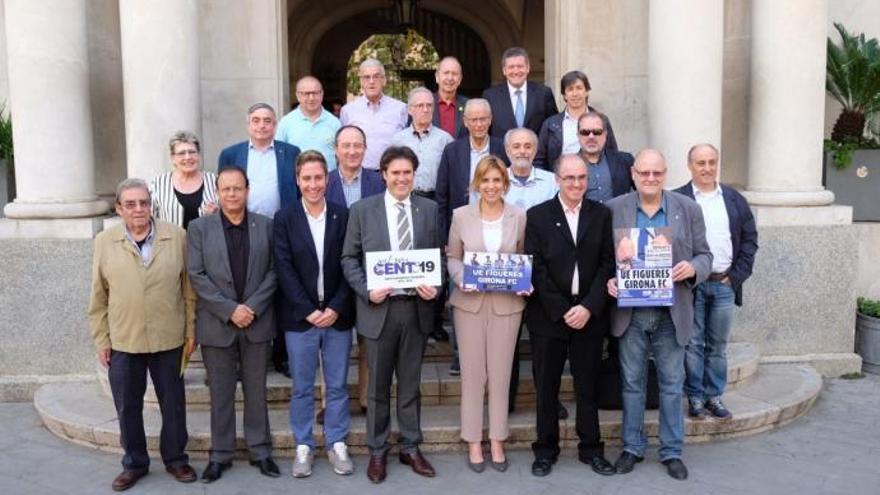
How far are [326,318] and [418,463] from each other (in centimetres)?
112

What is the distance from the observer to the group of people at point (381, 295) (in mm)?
5254

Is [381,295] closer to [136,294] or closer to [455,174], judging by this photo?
[455,174]

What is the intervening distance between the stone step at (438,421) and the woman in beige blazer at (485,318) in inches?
16.9

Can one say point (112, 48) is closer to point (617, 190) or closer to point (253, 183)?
point (253, 183)

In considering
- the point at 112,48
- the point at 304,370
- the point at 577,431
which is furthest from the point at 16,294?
the point at 577,431

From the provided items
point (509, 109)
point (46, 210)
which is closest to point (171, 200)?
point (46, 210)

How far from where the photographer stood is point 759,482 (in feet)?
17.9

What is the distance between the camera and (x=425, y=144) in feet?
20.6

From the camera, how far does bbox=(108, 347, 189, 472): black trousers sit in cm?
530

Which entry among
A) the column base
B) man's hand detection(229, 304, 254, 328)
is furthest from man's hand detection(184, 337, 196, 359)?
the column base

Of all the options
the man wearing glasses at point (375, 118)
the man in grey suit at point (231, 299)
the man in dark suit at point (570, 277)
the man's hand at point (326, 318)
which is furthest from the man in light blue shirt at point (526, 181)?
the man in grey suit at point (231, 299)

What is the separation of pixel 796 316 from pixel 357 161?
173 inches

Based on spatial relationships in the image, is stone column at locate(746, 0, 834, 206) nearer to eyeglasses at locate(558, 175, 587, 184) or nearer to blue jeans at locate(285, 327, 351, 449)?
eyeglasses at locate(558, 175, 587, 184)

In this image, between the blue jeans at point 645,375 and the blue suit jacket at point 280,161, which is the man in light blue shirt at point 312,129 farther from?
the blue jeans at point 645,375
